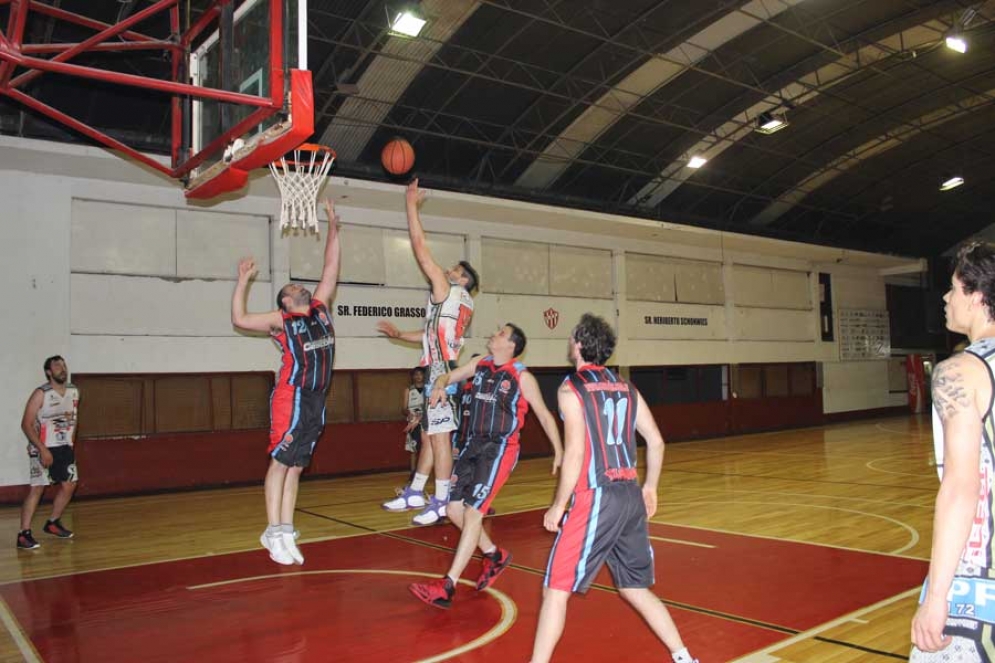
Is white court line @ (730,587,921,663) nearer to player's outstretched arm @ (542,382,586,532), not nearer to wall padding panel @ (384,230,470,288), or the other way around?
player's outstretched arm @ (542,382,586,532)

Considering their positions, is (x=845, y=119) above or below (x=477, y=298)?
above

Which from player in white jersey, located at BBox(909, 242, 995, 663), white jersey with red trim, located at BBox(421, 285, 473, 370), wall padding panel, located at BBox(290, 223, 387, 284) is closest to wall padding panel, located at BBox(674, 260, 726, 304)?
wall padding panel, located at BBox(290, 223, 387, 284)

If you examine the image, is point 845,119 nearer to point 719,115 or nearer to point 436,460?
point 719,115

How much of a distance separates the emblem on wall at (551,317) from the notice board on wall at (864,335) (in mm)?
11813

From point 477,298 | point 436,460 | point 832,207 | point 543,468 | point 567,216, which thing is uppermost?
point 832,207

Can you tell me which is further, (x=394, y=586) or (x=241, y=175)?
(x=241, y=175)

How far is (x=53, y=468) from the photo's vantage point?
8070 mm

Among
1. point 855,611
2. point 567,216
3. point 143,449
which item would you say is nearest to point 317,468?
point 143,449

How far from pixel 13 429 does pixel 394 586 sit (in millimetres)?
8710

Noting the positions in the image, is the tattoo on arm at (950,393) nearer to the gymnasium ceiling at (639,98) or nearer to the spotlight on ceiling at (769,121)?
the gymnasium ceiling at (639,98)

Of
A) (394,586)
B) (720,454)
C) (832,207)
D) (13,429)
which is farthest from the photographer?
(832,207)

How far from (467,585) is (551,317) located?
39.8ft

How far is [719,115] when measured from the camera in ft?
55.1

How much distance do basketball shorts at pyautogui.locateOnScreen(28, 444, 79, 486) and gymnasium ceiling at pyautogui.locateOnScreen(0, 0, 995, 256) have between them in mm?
5520
